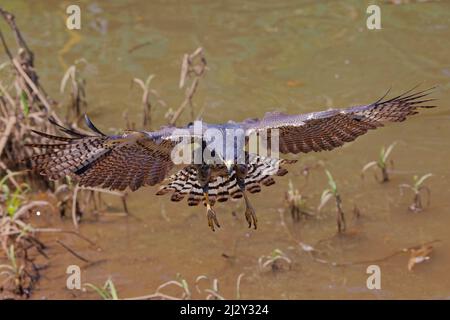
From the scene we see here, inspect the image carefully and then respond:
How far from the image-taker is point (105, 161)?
21.9 ft

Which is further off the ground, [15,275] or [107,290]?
[15,275]

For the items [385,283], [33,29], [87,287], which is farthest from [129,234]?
[33,29]

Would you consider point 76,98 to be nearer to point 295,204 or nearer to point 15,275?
point 15,275

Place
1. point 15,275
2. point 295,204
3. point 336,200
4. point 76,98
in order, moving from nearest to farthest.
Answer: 1. point 15,275
2. point 336,200
3. point 295,204
4. point 76,98

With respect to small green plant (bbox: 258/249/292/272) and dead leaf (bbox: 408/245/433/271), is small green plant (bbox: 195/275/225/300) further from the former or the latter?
dead leaf (bbox: 408/245/433/271)

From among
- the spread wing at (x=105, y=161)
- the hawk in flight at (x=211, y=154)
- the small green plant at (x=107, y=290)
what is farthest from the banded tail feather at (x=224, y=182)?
the small green plant at (x=107, y=290)

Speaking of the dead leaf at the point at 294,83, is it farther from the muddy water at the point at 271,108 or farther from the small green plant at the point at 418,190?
the small green plant at the point at 418,190

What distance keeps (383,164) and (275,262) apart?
1495 mm

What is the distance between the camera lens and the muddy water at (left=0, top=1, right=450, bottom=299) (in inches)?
359

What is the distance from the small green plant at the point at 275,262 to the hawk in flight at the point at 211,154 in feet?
6.96

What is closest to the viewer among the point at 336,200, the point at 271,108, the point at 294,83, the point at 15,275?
the point at 15,275

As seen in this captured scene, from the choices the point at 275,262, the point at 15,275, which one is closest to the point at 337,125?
the point at 275,262

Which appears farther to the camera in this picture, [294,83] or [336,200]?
[294,83]

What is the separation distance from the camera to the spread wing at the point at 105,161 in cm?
647
